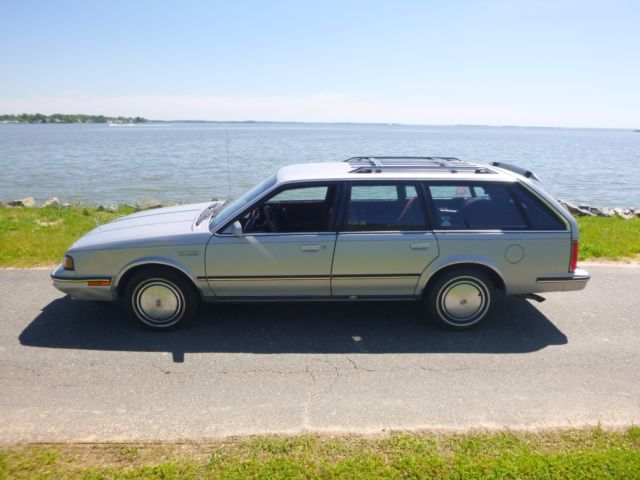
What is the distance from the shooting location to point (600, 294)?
643cm

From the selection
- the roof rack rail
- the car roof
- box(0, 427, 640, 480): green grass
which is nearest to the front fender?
the car roof

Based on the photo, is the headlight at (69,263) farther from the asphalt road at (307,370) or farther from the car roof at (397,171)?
the car roof at (397,171)

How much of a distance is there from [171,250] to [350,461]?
2767 mm

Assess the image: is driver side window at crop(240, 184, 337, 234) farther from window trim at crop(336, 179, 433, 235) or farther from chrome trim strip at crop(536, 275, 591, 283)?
chrome trim strip at crop(536, 275, 591, 283)

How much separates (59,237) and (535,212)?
26.2ft

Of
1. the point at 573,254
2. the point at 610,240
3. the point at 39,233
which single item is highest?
the point at 573,254

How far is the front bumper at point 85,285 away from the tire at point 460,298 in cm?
330

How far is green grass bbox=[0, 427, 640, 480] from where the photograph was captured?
3002 millimetres

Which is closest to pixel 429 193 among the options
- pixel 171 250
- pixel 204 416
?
pixel 171 250

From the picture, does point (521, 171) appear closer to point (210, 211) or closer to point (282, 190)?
point (282, 190)

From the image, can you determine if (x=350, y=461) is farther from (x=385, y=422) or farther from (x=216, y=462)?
(x=216, y=462)

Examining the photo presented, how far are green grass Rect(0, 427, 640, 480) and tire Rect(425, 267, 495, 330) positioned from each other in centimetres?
185

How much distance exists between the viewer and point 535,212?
5113 millimetres

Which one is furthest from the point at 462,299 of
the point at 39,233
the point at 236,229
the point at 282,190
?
the point at 39,233
